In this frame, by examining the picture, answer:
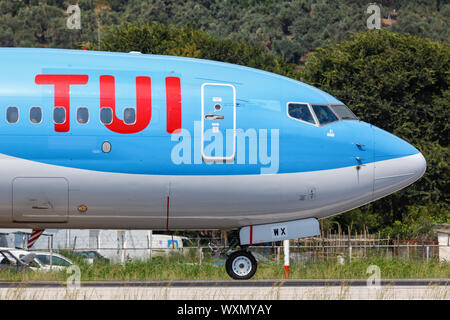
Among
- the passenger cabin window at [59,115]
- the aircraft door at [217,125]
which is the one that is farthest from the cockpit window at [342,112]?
the passenger cabin window at [59,115]

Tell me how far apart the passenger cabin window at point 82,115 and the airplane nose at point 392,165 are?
7.16 metres

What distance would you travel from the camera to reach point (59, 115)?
62.8 ft

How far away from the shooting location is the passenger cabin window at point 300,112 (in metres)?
20.5

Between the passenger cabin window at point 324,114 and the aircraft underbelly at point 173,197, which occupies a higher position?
the passenger cabin window at point 324,114

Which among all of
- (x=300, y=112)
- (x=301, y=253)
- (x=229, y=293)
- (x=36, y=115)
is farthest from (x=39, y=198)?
(x=301, y=253)

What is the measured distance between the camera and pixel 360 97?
2394 inches

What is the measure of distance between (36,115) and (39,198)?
1.93 metres

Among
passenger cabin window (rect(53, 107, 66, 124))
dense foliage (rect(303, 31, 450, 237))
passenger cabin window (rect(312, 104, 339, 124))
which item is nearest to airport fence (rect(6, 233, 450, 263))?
passenger cabin window (rect(312, 104, 339, 124))

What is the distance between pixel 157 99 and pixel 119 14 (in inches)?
5999

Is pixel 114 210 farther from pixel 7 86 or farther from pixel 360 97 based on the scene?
pixel 360 97

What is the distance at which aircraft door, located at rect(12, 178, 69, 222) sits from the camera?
62.4 feet

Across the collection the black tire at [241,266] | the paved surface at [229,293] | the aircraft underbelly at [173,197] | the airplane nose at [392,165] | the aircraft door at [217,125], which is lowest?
the paved surface at [229,293]

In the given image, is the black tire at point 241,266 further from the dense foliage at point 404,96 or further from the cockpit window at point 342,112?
the dense foliage at point 404,96

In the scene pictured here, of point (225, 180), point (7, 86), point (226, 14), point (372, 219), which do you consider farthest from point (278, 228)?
point (226, 14)
